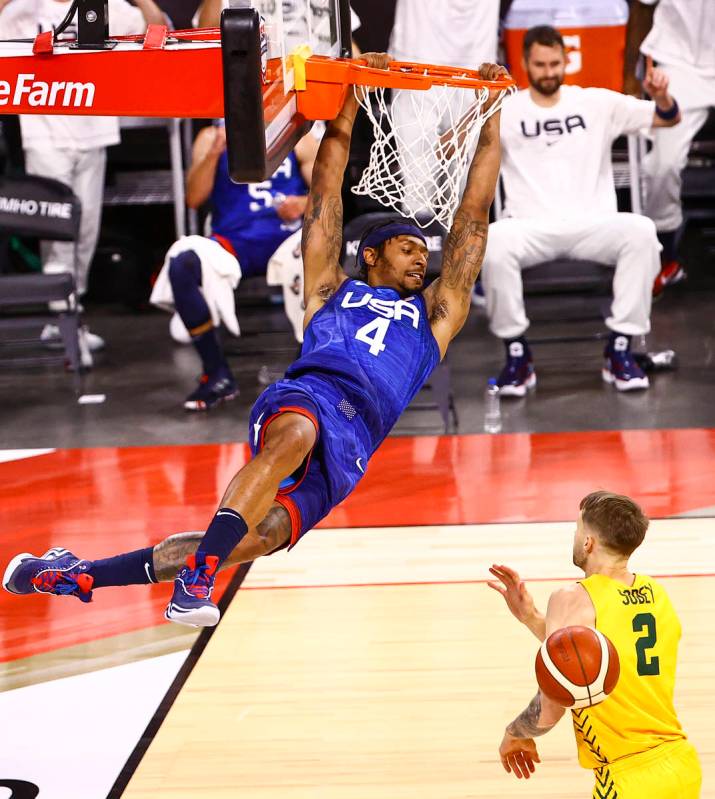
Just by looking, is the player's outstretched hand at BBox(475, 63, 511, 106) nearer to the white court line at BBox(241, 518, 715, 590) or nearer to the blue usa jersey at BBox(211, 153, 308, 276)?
the white court line at BBox(241, 518, 715, 590)

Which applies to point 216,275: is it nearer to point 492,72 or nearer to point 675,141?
point 492,72

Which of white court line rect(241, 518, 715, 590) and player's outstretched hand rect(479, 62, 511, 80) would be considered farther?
white court line rect(241, 518, 715, 590)

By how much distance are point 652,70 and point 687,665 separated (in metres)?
4.23

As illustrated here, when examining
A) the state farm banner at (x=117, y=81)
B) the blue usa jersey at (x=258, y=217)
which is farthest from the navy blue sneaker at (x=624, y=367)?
the state farm banner at (x=117, y=81)

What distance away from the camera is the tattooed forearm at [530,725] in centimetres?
307

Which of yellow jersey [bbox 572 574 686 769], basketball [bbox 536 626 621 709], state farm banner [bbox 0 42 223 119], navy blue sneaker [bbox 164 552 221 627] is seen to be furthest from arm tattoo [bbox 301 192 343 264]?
basketball [bbox 536 626 621 709]

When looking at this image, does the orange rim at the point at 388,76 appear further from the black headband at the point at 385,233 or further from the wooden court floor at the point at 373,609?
the wooden court floor at the point at 373,609

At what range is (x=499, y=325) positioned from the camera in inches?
298

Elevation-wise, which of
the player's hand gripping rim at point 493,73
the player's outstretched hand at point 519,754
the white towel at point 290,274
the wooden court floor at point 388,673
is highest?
the player's hand gripping rim at point 493,73

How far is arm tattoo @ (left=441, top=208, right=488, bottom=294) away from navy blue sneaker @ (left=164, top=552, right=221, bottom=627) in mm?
1523

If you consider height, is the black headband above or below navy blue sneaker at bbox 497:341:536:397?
above

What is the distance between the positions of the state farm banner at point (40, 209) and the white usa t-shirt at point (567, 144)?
2678 mm

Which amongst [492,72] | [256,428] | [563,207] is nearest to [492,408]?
[563,207]

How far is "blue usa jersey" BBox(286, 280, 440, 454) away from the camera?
13.6 feet
